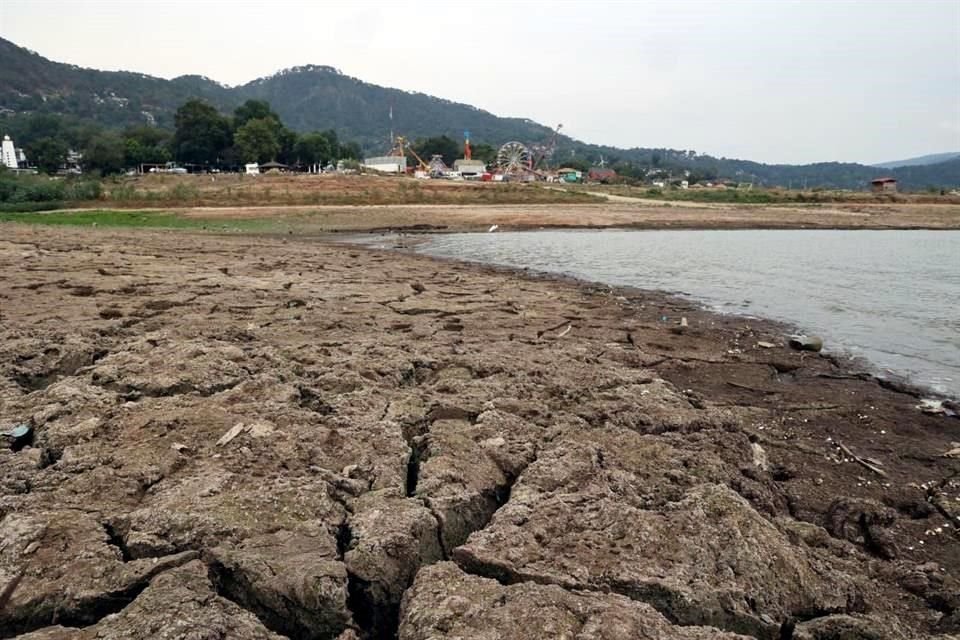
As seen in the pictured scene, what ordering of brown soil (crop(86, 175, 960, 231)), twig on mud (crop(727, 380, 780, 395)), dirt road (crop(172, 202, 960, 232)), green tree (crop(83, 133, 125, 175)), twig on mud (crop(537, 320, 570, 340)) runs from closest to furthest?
twig on mud (crop(727, 380, 780, 395)) → twig on mud (crop(537, 320, 570, 340)) → dirt road (crop(172, 202, 960, 232)) → brown soil (crop(86, 175, 960, 231)) → green tree (crop(83, 133, 125, 175))

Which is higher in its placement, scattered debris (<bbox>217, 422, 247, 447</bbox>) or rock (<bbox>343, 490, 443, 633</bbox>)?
scattered debris (<bbox>217, 422, 247, 447</bbox>)

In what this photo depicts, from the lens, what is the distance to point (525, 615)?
224 centimetres

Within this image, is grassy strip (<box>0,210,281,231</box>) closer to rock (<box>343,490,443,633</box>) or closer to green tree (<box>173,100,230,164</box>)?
rock (<box>343,490,443,633</box>)

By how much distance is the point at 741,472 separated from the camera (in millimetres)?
3781

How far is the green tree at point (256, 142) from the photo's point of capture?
6288 centimetres

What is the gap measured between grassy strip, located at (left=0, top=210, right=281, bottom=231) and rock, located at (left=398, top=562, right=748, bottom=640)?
22.0m

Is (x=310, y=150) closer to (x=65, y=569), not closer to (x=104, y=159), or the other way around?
(x=104, y=159)

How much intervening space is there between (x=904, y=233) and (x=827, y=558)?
29932 mm

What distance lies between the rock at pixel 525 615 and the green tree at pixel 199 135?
70.7 metres

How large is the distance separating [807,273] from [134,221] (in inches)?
850

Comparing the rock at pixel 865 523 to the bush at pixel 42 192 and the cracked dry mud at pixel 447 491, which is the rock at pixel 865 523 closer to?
the cracked dry mud at pixel 447 491

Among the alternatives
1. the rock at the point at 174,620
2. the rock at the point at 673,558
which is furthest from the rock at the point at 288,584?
the rock at the point at 673,558

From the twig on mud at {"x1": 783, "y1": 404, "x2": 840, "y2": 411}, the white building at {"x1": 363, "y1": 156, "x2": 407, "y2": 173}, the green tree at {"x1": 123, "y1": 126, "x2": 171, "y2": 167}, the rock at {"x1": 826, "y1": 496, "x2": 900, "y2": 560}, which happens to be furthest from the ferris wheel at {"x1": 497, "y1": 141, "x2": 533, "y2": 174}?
the rock at {"x1": 826, "y1": 496, "x2": 900, "y2": 560}

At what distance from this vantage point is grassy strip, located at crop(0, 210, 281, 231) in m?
22.8
